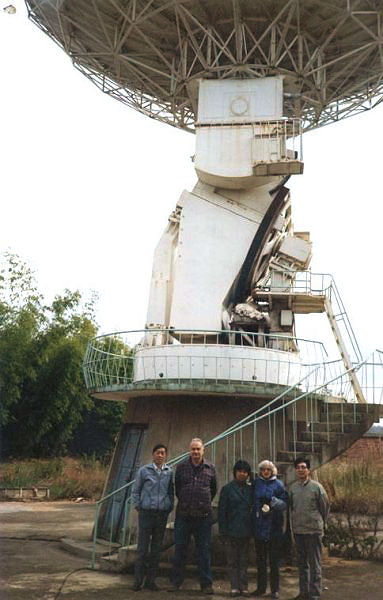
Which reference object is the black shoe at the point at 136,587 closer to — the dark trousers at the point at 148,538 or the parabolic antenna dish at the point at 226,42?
the dark trousers at the point at 148,538

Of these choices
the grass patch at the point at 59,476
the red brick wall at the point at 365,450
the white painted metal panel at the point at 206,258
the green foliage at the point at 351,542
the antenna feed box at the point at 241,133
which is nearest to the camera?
the green foliage at the point at 351,542

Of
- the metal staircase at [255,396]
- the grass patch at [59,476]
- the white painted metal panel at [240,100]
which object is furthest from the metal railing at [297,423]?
the grass patch at [59,476]

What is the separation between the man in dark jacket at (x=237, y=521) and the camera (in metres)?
8.26

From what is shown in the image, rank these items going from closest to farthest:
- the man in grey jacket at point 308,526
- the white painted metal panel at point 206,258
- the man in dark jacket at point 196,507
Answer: the man in grey jacket at point 308,526 < the man in dark jacket at point 196,507 < the white painted metal panel at point 206,258

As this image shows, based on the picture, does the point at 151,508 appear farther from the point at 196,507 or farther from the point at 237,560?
the point at 237,560

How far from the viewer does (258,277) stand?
14.5m

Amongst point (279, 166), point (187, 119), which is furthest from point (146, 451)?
point (187, 119)

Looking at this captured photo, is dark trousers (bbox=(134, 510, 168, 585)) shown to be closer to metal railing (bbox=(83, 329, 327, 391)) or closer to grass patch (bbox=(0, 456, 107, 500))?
metal railing (bbox=(83, 329, 327, 391))

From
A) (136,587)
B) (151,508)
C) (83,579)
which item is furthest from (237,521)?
(83,579)

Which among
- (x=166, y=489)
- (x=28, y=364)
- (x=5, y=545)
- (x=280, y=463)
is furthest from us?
(x=28, y=364)

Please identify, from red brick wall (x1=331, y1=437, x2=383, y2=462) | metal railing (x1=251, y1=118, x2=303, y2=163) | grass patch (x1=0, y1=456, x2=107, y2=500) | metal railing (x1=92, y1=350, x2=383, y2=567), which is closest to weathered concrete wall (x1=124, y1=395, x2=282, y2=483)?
metal railing (x1=92, y1=350, x2=383, y2=567)

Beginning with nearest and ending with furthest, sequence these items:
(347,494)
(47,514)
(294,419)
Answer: (294,419) < (347,494) < (47,514)

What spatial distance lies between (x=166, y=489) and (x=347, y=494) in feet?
30.2

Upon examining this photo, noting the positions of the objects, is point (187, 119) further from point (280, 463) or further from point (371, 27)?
point (280, 463)
